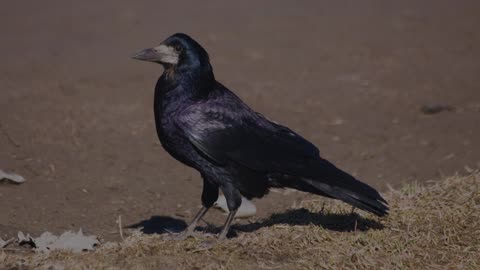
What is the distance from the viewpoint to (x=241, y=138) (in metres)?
5.69

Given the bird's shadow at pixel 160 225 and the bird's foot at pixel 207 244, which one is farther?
the bird's shadow at pixel 160 225

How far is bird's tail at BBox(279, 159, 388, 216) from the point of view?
5.57m

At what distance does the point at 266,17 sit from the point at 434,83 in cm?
379

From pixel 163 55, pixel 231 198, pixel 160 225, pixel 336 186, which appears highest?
pixel 163 55

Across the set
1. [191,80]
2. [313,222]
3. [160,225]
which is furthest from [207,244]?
[160,225]

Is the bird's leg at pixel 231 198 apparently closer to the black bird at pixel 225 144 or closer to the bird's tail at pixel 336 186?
the black bird at pixel 225 144

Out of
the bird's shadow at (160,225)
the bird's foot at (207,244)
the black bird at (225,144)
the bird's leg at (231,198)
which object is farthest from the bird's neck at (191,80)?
the bird's shadow at (160,225)

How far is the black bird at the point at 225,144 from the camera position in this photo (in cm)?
554

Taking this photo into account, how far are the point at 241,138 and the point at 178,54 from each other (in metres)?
0.67

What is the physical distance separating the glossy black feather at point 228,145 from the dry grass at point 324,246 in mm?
254

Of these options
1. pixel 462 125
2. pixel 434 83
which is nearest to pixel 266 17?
pixel 434 83

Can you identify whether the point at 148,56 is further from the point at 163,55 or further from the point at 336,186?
the point at 336,186

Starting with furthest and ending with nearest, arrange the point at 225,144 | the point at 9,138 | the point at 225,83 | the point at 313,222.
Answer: the point at 225,83, the point at 9,138, the point at 313,222, the point at 225,144

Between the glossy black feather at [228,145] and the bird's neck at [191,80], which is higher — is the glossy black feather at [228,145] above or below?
below
